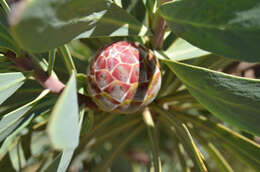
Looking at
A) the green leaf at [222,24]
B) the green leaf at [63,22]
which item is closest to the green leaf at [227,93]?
the green leaf at [222,24]

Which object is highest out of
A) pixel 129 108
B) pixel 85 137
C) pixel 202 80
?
pixel 202 80

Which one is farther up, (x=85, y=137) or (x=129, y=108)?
(x=129, y=108)

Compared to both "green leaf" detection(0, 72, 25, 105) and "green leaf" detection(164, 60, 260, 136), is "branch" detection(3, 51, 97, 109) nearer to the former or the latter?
"green leaf" detection(0, 72, 25, 105)

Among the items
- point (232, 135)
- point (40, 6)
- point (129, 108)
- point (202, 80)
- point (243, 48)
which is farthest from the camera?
point (232, 135)

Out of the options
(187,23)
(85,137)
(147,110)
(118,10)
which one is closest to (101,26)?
(118,10)

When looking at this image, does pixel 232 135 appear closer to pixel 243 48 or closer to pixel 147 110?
pixel 147 110

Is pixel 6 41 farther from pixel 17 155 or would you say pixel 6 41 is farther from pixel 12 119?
pixel 17 155

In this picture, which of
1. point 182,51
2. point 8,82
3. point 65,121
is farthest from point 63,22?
point 182,51
